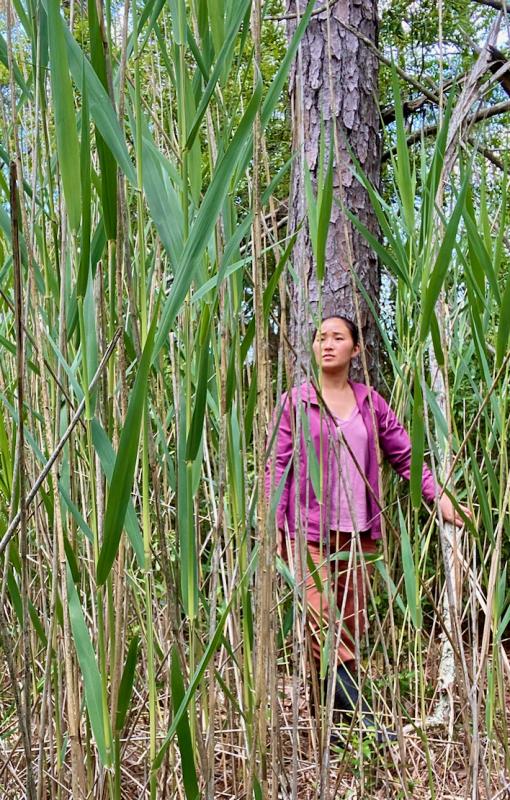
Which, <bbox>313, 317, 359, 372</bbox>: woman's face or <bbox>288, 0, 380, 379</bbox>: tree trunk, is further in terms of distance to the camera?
<bbox>288, 0, 380, 379</bbox>: tree trunk

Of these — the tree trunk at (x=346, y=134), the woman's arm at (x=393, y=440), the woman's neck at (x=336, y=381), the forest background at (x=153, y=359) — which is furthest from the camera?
the tree trunk at (x=346, y=134)

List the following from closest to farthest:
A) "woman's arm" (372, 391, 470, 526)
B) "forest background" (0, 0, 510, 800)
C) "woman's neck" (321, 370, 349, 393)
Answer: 1. "forest background" (0, 0, 510, 800)
2. "woman's arm" (372, 391, 470, 526)
3. "woman's neck" (321, 370, 349, 393)

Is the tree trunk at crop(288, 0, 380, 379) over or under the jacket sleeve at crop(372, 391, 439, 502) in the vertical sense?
over

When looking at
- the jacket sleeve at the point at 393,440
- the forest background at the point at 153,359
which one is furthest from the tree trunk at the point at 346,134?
the forest background at the point at 153,359

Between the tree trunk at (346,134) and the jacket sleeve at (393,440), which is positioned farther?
the tree trunk at (346,134)

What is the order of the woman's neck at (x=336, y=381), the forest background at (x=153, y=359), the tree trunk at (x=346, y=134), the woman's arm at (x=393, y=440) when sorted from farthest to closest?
the tree trunk at (x=346, y=134) → the woman's neck at (x=336, y=381) → the woman's arm at (x=393, y=440) → the forest background at (x=153, y=359)

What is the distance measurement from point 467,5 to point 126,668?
3.20 metres

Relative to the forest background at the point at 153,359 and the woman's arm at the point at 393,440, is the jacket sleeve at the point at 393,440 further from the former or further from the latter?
the forest background at the point at 153,359

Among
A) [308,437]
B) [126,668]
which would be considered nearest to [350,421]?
[308,437]

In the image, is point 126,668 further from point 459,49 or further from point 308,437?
point 459,49

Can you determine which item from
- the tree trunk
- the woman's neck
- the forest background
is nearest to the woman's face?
the woman's neck

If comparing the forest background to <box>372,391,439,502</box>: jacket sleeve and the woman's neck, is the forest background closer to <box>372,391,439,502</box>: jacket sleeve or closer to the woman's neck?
<box>372,391,439,502</box>: jacket sleeve

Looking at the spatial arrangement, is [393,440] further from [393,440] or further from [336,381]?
[336,381]

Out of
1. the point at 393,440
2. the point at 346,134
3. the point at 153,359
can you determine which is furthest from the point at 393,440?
the point at 153,359
